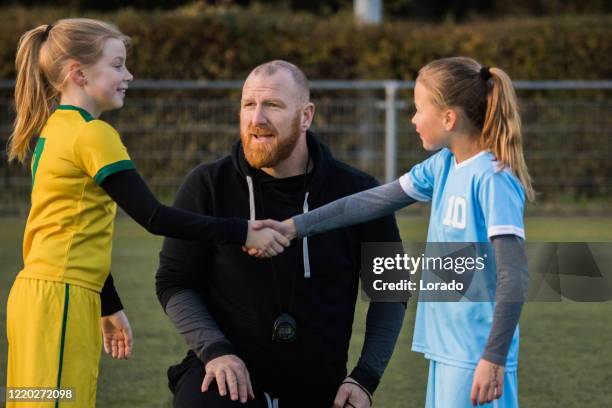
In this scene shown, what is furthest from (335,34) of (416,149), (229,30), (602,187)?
(602,187)

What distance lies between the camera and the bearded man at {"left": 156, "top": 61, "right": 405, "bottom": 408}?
4590mm

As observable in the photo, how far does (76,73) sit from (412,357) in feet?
11.8

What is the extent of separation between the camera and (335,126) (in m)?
15.1

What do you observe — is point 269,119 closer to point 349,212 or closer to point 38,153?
point 349,212

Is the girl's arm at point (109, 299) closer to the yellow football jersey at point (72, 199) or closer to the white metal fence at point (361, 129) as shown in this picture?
the yellow football jersey at point (72, 199)

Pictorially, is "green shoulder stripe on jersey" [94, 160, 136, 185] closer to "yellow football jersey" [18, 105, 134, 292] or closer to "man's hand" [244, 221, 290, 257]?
"yellow football jersey" [18, 105, 134, 292]

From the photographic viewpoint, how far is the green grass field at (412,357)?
633cm

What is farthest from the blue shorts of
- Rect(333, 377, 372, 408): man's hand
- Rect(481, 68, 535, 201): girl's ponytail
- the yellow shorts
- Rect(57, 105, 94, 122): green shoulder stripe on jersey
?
Rect(57, 105, 94, 122): green shoulder stripe on jersey

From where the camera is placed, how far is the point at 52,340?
13.5 feet

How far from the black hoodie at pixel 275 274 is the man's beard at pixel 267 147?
2.7 inches

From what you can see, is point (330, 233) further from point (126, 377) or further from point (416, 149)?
point (416, 149)

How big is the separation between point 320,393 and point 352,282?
1.51ft

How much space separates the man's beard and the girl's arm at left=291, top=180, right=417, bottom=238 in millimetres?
285

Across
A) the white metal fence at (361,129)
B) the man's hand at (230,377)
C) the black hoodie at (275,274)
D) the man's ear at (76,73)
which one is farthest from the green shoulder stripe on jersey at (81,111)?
the white metal fence at (361,129)
